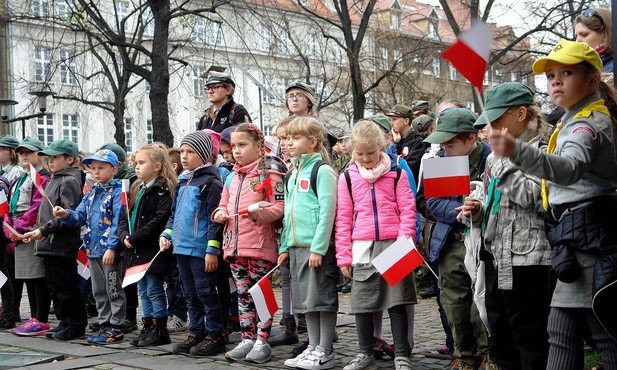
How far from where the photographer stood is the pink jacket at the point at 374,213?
20.1ft

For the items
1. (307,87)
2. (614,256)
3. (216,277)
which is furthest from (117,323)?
(614,256)

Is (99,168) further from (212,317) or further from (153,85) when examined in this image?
(153,85)

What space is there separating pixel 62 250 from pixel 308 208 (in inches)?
119

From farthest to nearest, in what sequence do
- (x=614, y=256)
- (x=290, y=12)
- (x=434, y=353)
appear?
(x=290, y=12)
(x=434, y=353)
(x=614, y=256)

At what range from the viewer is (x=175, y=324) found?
8719 mm

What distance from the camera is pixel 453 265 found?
5.82 metres

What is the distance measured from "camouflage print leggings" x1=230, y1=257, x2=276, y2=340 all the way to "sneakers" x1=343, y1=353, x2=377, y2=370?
0.97 m

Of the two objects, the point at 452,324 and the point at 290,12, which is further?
the point at 290,12

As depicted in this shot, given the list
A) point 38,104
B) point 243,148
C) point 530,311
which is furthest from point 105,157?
point 38,104

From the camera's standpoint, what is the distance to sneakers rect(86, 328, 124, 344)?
26.0 feet

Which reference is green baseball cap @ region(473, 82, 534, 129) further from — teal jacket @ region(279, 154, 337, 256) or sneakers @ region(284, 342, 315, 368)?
sneakers @ region(284, 342, 315, 368)

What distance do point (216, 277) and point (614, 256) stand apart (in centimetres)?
416

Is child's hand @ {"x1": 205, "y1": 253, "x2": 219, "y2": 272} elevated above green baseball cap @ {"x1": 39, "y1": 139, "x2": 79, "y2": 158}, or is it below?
below

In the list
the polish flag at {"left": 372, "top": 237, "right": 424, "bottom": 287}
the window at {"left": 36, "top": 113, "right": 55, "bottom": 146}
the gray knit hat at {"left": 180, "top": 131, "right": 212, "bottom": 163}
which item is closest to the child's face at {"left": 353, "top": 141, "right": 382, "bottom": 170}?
the polish flag at {"left": 372, "top": 237, "right": 424, "bottom": 287}
